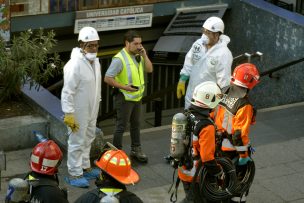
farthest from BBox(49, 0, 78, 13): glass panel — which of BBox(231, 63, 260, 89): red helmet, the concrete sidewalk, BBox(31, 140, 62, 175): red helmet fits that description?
BBox(31, 140, 62, 175): red helmet

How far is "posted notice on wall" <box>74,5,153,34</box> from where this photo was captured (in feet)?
42.7

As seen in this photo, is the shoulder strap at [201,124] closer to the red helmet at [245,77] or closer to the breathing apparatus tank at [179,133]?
the breathing apparatus tank at [179,133]

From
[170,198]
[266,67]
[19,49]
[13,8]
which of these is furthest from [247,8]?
[170,198]

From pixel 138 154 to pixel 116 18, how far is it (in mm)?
4466

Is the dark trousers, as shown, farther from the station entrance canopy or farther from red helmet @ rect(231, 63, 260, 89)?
the station entrance canopy

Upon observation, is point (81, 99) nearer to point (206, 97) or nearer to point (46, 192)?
point (206, 97)

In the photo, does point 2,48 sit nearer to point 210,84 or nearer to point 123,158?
point 210,84

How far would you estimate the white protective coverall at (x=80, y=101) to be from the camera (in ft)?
27.6

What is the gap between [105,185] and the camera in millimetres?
5691

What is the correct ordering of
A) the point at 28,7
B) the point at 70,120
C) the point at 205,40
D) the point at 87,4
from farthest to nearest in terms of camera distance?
the point at 87,4, the point at 28,7, the point at 205,40, the point at 70,120

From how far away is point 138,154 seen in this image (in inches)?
371

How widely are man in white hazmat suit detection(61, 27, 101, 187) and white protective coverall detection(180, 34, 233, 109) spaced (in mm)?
1335

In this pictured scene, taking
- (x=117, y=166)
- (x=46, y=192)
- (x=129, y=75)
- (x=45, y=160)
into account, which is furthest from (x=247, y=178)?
(x=46, y=192)

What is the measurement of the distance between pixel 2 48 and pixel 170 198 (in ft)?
10.6
